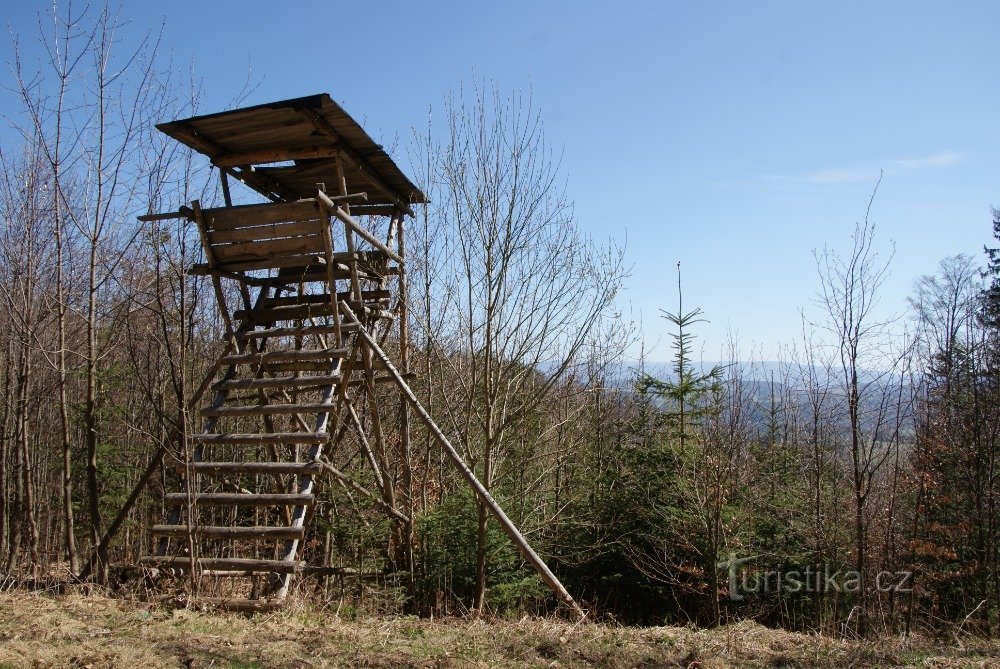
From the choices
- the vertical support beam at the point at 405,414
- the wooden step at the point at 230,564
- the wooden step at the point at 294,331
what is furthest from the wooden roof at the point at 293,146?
the wooden step at the point at 230,564

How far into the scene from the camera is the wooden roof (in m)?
6.89

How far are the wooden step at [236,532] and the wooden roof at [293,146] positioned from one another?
404 cm

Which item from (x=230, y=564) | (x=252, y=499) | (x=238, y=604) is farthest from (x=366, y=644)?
(x=252, y=499)

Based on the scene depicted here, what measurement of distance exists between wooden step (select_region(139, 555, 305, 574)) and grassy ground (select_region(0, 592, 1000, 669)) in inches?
15.0

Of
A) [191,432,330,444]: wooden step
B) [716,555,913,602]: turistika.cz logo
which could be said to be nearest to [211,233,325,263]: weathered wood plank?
[191,432,330,444]: wooden step

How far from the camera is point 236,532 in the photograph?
620 cm

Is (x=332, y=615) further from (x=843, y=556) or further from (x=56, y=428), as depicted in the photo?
(x=56, y=428)

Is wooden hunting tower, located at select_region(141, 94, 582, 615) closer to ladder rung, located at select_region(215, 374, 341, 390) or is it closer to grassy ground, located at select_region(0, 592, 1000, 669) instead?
ladder rung, located at select_region(215, 374, 341, 390)

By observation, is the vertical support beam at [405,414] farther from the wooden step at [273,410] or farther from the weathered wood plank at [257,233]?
the wooden step at [273,410]

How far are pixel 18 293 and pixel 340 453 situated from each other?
5391 millimetres

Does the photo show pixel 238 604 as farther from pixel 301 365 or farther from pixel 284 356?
pixel 301 365

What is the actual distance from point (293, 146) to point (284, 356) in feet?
7.77

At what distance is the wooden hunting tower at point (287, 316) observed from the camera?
6.34 metres

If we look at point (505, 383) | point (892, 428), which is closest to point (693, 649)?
point (505, 383)
